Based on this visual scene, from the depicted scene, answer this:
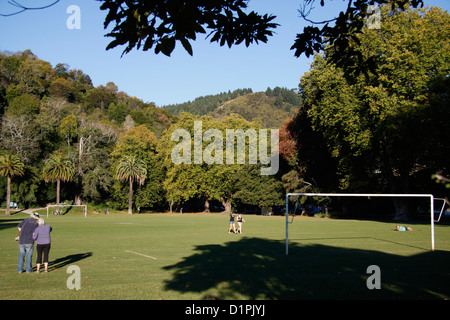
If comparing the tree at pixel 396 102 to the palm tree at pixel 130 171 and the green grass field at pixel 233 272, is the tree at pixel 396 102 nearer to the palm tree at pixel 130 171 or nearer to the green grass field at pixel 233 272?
the green grass field at pixel 233 272

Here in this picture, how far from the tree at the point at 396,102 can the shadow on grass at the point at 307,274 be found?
2027 centimetres

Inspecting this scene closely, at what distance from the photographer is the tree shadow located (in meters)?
13.1

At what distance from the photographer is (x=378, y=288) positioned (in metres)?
9.49

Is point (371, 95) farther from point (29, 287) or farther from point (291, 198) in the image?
point (29, 287)

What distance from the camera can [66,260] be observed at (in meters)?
14.4

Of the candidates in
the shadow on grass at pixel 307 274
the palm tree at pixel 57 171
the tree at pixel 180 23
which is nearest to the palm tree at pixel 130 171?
the palm tree at pixel 57 171

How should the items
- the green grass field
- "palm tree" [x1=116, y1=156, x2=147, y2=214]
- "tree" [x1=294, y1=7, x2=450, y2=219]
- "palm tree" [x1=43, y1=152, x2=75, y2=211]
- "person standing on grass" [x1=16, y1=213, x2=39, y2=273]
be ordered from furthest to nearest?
"palm tree" [x1=116, y1=156, x2=147, y2=214] → "palm tree" [x1=43, y1=152, x2=75, y2=211] → "tree" [x1=294, y1=7, x2=450, y2=219] → "person standing on grass" [x1=16, y1=213, x2=39, y2=273] → the green grass field

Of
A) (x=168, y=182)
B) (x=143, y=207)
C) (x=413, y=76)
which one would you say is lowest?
(x=143, y=207)

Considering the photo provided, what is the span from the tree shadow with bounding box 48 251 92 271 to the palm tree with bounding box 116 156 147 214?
2015 inches

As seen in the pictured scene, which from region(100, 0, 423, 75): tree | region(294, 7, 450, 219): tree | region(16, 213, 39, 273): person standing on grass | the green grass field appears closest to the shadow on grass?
the green grass field

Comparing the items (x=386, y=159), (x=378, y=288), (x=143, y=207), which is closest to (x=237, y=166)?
(x=143, y=207)

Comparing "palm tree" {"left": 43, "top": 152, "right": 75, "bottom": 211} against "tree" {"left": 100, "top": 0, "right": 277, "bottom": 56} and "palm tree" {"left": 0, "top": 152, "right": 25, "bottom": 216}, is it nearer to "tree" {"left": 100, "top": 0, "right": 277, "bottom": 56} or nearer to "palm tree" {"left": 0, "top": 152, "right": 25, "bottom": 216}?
"palm tree" {"left": 0, "top": 152, "right": 25, "bottom": 216}

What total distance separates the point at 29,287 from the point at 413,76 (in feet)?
117

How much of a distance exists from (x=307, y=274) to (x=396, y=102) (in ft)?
96.0
